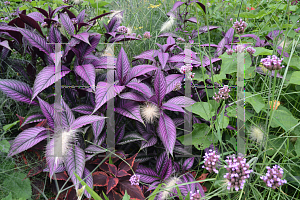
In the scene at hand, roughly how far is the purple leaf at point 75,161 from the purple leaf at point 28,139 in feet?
0.40

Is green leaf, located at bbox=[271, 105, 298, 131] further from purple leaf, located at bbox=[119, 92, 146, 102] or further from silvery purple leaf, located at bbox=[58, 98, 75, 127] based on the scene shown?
silvery purple leaf, located at bbox=[58, 98, 75, 127]

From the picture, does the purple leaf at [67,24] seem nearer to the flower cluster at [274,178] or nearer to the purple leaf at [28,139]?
the purple leaf at [28,139]

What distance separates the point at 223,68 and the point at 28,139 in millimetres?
879

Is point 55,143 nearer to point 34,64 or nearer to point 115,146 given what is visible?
point 115,146

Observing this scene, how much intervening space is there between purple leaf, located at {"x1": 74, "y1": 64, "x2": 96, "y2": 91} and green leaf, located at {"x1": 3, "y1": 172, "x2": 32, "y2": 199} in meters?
0.49

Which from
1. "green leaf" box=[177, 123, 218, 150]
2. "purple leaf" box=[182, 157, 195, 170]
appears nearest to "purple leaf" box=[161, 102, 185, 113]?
"green leaf" box=[177, 123, 218, 150]

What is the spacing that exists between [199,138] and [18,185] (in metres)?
0.80

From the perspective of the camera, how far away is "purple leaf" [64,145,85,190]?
31.9 inches

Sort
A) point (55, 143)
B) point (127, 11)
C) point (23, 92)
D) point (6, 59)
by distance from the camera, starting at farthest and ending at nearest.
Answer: point (127, 11) → point (6, 59) → point (23, 92) → point (55, 143)

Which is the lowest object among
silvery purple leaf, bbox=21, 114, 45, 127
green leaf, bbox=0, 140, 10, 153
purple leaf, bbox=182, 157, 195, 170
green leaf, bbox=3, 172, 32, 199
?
green leaf, bbox=3, 172, 32, 199

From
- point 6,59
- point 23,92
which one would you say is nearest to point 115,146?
point 23,92

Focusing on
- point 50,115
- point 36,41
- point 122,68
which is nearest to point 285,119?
point 122,68

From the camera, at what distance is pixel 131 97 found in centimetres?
89

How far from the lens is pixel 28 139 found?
0.83 meters
